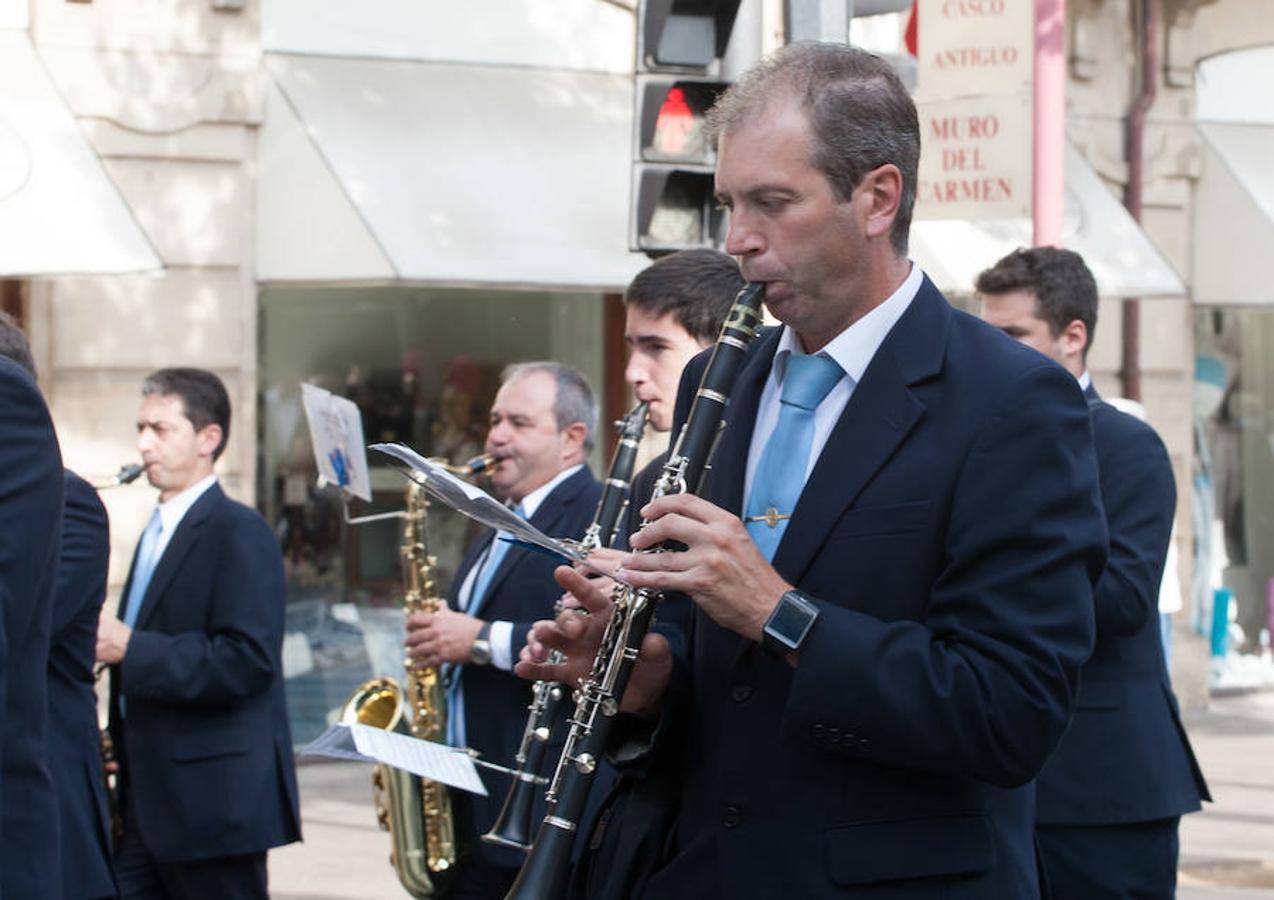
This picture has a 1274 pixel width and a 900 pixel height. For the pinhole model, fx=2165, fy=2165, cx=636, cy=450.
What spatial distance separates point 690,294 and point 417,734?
7.54 feet

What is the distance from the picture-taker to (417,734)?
6508 mm

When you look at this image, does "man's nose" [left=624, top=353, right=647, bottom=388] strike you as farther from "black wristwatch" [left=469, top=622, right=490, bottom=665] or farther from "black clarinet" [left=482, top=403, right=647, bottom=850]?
"black wristwatch" [left=469, top=622, right=490, bottom=665]

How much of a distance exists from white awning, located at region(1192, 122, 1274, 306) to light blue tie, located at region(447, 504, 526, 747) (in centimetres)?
966

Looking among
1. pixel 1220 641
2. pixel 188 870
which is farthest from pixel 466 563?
pixel 1220 641

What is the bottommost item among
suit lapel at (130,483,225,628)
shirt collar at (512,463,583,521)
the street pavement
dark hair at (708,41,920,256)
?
the street pavement

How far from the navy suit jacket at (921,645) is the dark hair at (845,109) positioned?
0.75 ft

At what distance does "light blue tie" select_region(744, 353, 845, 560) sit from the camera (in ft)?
10.2

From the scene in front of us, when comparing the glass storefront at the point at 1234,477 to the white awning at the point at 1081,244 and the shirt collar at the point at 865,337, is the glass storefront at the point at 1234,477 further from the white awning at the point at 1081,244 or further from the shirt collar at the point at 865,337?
the shirt collar at the point at 865,337

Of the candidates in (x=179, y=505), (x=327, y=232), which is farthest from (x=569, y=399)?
(x=327, y=232)

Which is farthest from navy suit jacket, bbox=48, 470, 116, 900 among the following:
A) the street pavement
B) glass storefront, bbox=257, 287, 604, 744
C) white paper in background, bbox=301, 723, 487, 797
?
glass storefront, bbox=257, 287, 604, 744

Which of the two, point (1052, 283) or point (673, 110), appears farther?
point (673, 110)

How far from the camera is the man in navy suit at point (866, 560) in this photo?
2889 mm

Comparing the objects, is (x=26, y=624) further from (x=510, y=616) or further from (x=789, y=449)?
(x=510, y=616)

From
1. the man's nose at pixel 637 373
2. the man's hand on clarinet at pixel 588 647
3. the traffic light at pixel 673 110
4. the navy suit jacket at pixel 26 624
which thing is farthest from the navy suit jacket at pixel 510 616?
the man's hand on clarinet at pixel 588 647
